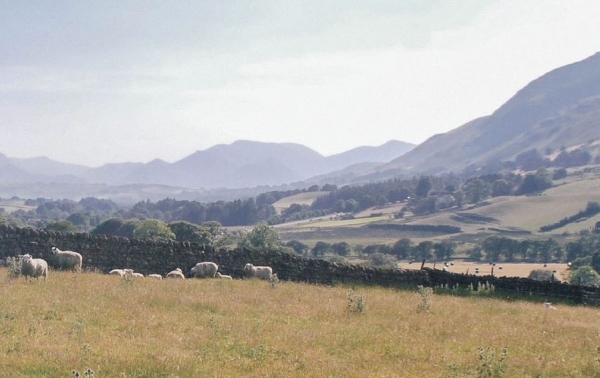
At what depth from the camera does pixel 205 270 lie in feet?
91.7

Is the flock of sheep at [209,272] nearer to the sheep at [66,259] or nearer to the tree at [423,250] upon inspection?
the sheep at [66,259]

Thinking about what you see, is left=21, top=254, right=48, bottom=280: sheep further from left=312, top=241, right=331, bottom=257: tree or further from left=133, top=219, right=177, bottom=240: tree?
left=312, top=241, right=331, bottom=257: tree

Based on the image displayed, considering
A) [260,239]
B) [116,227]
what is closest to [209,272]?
[260,239]

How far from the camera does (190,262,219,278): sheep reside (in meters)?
27.9

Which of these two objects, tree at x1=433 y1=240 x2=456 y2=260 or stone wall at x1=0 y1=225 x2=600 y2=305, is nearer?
stone wall at x1=0 y1=225 x2=600 y2=305

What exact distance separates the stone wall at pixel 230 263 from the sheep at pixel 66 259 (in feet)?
3.52

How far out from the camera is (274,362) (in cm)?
1243

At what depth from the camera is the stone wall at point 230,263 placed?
27.2 metres

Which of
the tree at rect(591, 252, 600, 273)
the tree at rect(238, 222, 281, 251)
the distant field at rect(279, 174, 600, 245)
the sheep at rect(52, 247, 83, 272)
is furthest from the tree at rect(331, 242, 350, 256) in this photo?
the sheep at rect(52, 247, 83, 272)

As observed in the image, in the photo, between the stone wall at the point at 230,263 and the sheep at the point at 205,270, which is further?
the sheep at the point at 205,270

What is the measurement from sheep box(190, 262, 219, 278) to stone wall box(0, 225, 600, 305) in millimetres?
1064

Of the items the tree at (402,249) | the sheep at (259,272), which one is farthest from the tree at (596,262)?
the sheep at (259,272)

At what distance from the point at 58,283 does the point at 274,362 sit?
37.2 feet

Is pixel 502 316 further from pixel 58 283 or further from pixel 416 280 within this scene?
pixel 58 283
